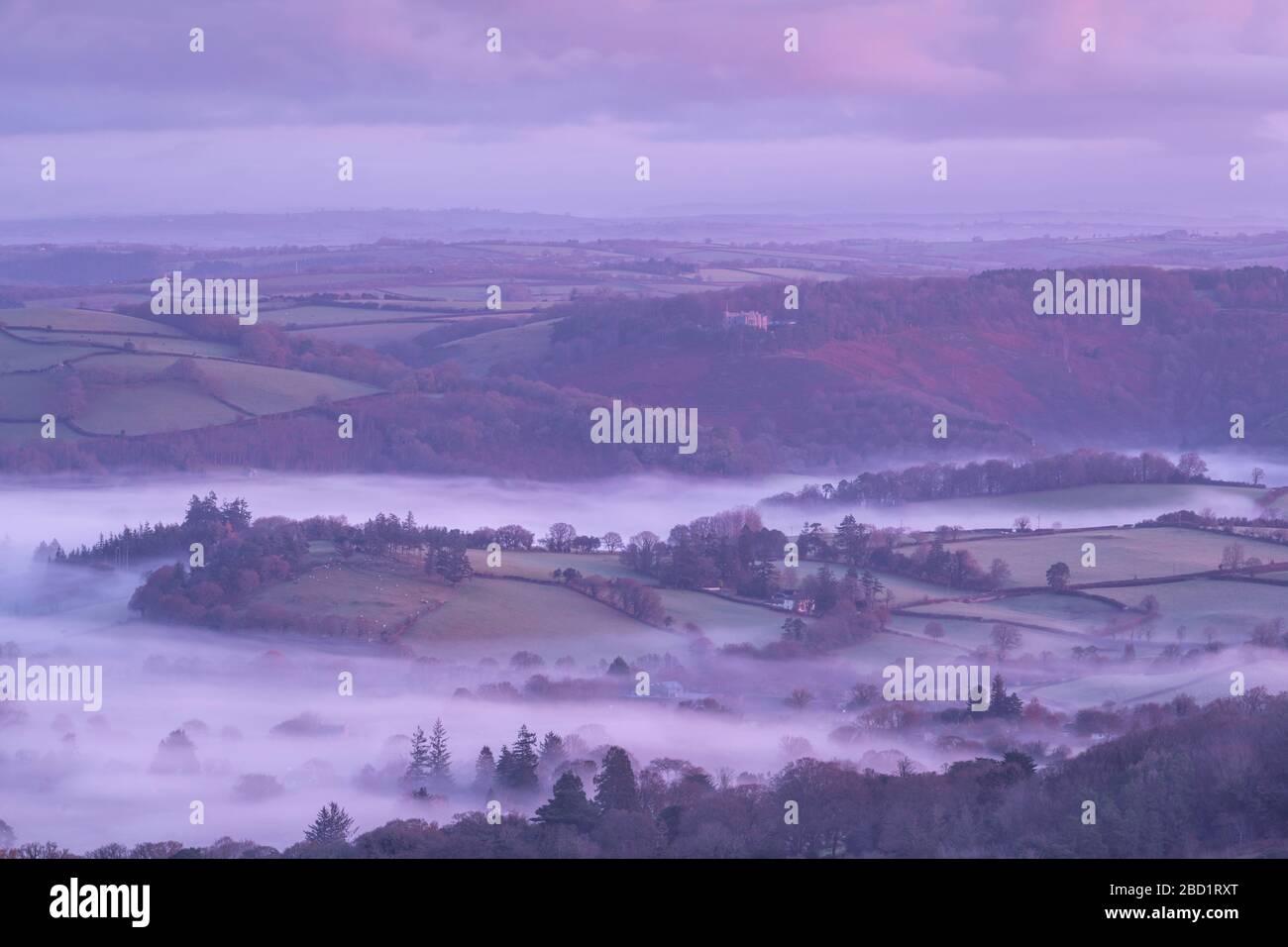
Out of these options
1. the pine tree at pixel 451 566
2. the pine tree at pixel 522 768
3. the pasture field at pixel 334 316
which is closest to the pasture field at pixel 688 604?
the pine tree at pixel 451 566

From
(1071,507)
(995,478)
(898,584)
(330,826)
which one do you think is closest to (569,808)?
(330,826)

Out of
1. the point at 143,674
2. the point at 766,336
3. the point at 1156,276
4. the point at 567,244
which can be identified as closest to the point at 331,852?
the point at 143,674

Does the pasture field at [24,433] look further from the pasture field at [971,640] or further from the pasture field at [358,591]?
the pasture field at [971,640]

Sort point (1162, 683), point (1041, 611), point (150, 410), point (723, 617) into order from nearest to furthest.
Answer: point (1162, 683) → point (1041, 611) → point (723, 617) → point (150, 410)

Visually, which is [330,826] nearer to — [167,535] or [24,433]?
[167,535]
